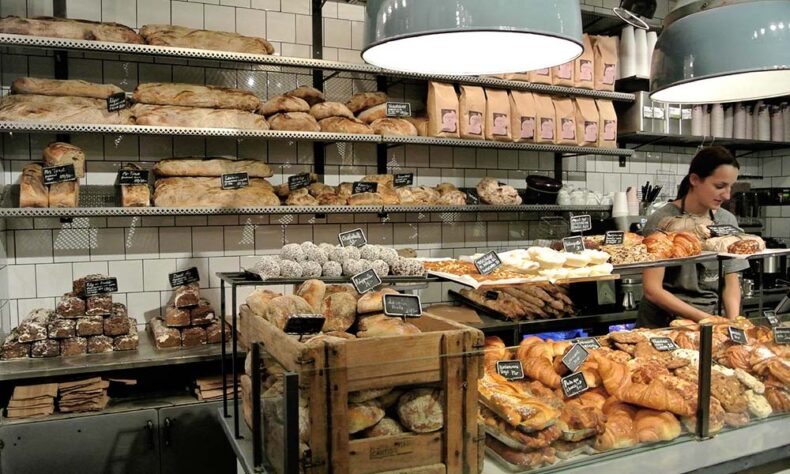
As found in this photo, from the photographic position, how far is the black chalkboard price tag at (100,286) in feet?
10.2

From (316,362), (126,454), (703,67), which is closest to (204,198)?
(126,454)

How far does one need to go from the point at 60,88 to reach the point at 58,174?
44 cm

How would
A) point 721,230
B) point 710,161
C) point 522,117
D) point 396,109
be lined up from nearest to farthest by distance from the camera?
point 721,230 < point 710,161 < point 396,109 < point 522,117

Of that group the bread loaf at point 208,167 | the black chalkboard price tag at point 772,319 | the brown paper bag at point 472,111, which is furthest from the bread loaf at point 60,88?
the black chalkboard price tag at point 772,319

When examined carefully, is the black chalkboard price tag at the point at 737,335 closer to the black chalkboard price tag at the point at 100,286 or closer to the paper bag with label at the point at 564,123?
the paper bag with label at the point at 564,123

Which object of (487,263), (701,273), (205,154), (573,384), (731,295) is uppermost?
(205,154)

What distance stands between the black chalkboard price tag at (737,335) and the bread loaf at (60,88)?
3.04 meters

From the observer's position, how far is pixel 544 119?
4262mm

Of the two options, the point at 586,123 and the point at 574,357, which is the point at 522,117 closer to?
the point at 586,123

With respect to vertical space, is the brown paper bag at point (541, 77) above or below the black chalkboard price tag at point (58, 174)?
above

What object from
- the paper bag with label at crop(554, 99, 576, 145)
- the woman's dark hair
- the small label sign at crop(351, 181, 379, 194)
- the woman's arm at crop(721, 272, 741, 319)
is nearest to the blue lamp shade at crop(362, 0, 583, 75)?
the woman's dark hair

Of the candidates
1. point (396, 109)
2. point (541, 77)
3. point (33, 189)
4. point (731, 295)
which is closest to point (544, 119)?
point (541, 77)

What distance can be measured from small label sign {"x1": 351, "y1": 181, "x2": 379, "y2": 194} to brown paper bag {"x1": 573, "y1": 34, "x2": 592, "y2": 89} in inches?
66.2

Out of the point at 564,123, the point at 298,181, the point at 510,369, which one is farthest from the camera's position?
the point at 564,123
